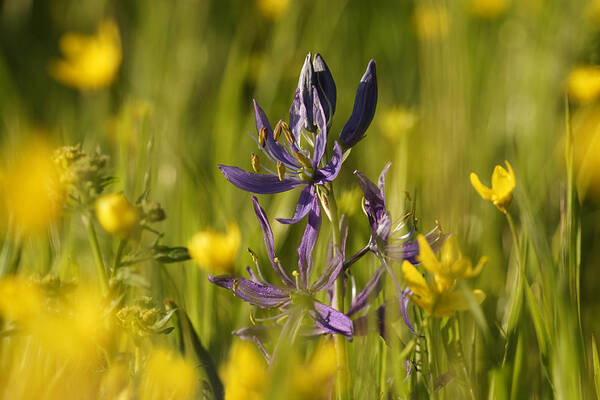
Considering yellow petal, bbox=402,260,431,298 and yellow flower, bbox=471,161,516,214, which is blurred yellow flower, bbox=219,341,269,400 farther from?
yellow flower, bbox=471,161,516,214

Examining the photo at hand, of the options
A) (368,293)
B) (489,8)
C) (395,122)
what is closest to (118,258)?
(368,293)

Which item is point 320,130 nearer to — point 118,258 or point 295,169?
point 295,169

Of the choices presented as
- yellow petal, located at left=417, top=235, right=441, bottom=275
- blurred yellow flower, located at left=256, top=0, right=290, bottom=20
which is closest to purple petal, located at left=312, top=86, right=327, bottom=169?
yellow petal, located at left=417, top=235, right=441, bottom=275

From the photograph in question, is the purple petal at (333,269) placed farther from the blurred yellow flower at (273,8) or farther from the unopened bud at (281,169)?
the blurred yellow flower at (273,8)

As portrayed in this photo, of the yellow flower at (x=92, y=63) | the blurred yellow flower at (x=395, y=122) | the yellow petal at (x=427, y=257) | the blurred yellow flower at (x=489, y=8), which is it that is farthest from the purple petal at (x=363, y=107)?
the blurred yellow flower at (x=489, y=8)

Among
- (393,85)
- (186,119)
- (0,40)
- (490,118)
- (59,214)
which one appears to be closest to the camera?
(59,214)

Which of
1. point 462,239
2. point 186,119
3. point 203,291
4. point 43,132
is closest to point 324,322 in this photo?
point 462,239

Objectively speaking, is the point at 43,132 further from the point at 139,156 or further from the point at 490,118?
the point at 490,118
